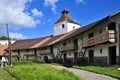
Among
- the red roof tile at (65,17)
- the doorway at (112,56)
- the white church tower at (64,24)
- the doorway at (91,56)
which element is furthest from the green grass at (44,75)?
the red roof tile at (65,17)

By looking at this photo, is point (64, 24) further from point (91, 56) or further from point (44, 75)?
point (44, 75)

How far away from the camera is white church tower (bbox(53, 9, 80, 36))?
191ft

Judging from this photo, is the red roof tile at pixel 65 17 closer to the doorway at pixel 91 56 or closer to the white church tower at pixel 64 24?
the white church tower at pixel 64 24

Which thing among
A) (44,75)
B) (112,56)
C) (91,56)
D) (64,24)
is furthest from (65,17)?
(44,75)

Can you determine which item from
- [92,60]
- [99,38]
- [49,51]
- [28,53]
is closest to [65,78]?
[99,38]

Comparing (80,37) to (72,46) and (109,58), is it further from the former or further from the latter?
(109,58)

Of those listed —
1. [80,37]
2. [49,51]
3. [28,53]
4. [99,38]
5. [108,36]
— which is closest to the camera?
[108,36]

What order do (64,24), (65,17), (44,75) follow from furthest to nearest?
(65,17) < (64,24) < (44,75)

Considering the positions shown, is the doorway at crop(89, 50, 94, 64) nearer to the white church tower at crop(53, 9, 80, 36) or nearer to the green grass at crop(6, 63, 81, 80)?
the green grass at crop(6, 63, 81, 80)

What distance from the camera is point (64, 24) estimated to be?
59.0 metres

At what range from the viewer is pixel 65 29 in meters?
58.2

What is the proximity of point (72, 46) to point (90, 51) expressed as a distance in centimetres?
539

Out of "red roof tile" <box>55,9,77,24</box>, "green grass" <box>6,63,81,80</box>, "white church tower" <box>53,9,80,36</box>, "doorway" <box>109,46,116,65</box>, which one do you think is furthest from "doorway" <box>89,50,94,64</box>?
"red roof tile" <box>55,9,77,24</box>

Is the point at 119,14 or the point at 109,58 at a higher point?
the point at 119,14
